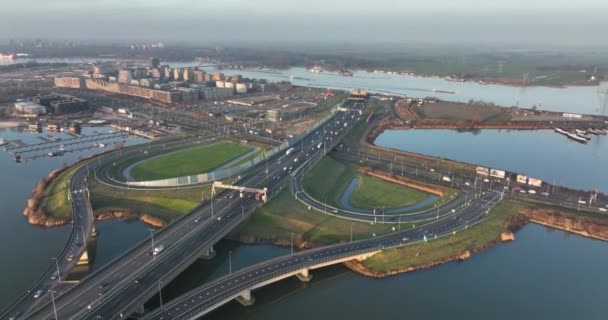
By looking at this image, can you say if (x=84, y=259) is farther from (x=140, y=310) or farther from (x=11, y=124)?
(x=11, y=124)

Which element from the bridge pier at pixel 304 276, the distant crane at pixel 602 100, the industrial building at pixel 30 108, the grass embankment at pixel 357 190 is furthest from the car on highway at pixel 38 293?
the distant crane at pixel 602 100

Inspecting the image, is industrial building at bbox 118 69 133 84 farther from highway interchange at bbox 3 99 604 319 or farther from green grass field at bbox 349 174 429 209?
green grass field at bbox 349 174 429 209

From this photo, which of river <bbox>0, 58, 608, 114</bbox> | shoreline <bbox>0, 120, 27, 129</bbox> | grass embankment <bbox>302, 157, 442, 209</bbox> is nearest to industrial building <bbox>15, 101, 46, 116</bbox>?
shoreline <bbox>0, 120, 27, 129</bbox>

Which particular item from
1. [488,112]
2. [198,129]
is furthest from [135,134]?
[488,112]

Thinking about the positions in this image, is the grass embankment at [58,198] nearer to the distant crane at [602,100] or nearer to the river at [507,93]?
the river at [507,93]

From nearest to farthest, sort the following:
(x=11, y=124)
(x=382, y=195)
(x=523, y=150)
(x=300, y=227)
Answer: (x=300, y=227)
(x=382, y=195)
(x=523, y=150)
(x=11, y=124)

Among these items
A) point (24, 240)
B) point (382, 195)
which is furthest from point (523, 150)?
point (24, 240)

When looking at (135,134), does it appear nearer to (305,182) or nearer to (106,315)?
(305,182)
